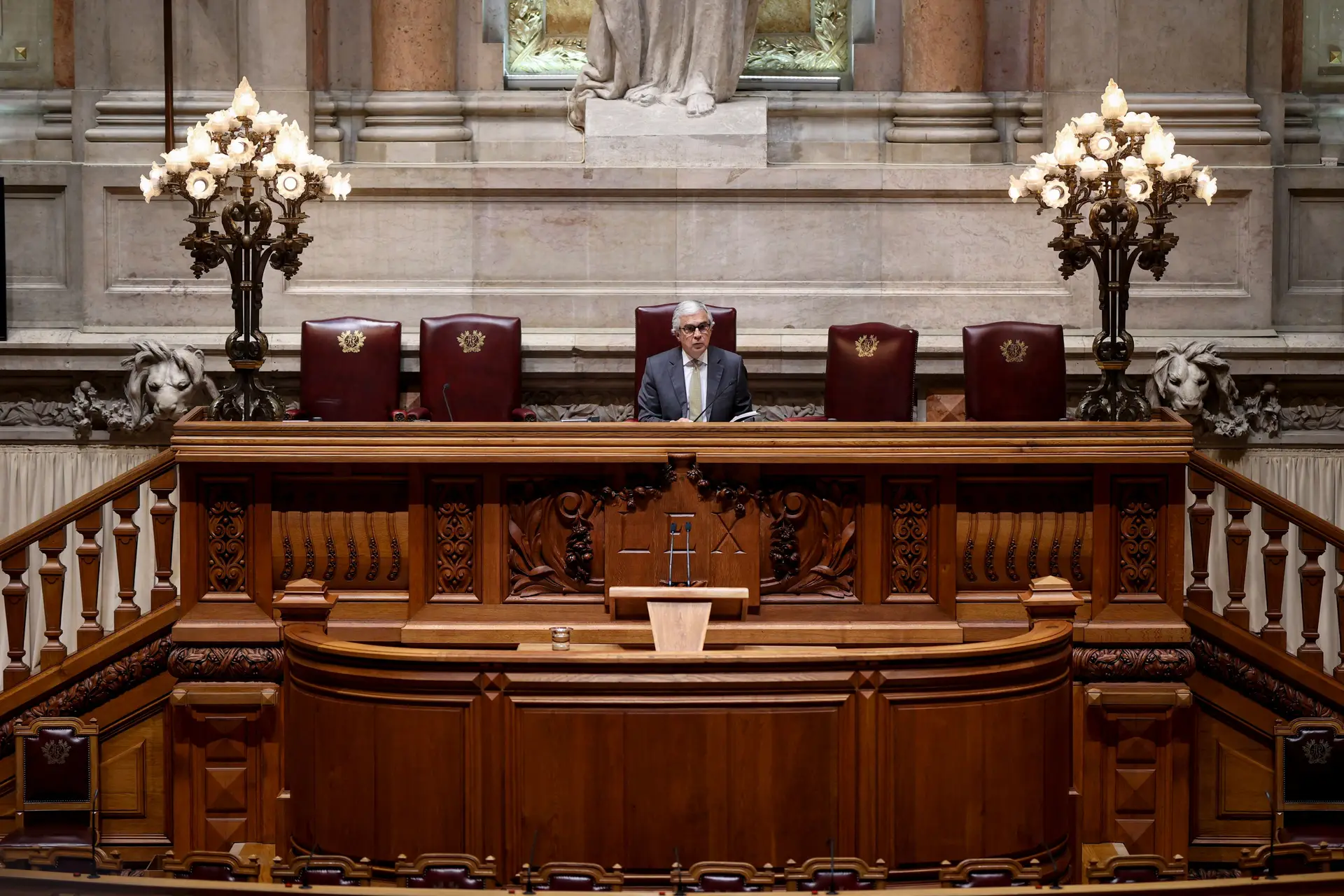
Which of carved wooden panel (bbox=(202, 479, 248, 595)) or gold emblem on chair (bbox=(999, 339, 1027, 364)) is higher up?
gold emblem on chair (bbox=(999, 339, 1027, 364))

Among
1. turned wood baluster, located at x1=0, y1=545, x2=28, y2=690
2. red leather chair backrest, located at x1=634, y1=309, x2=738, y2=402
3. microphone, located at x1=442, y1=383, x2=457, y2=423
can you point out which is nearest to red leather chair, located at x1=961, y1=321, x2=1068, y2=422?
red leather chair backrest, located at x1=634, y1=309, x2=738, y2=402

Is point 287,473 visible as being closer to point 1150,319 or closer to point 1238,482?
point 1238,482

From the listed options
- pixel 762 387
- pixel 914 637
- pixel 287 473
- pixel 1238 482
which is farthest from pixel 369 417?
pixel 1238 482

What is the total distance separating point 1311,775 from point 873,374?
3171 millimetres

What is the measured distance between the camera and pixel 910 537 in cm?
523

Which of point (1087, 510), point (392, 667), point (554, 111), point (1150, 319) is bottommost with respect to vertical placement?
point (392, 667)

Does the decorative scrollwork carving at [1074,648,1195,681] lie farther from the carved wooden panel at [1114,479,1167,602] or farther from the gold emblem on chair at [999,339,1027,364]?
the gold emblem on chair at [999,339,1027,364]

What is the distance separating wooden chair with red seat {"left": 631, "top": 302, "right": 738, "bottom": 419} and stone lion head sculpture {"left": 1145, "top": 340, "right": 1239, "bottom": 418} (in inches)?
81.0

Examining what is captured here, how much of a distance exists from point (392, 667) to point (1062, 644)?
71.6 inches

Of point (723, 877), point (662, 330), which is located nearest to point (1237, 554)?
point (723, 877)

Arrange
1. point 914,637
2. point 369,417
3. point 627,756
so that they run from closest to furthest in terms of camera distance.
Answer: point 627,756 < point 914,637 < point 369,417

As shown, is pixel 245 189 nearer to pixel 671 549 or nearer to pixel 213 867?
pixel 671 549

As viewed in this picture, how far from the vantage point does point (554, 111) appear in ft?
29.0

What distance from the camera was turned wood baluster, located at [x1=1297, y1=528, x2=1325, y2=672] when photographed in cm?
548
